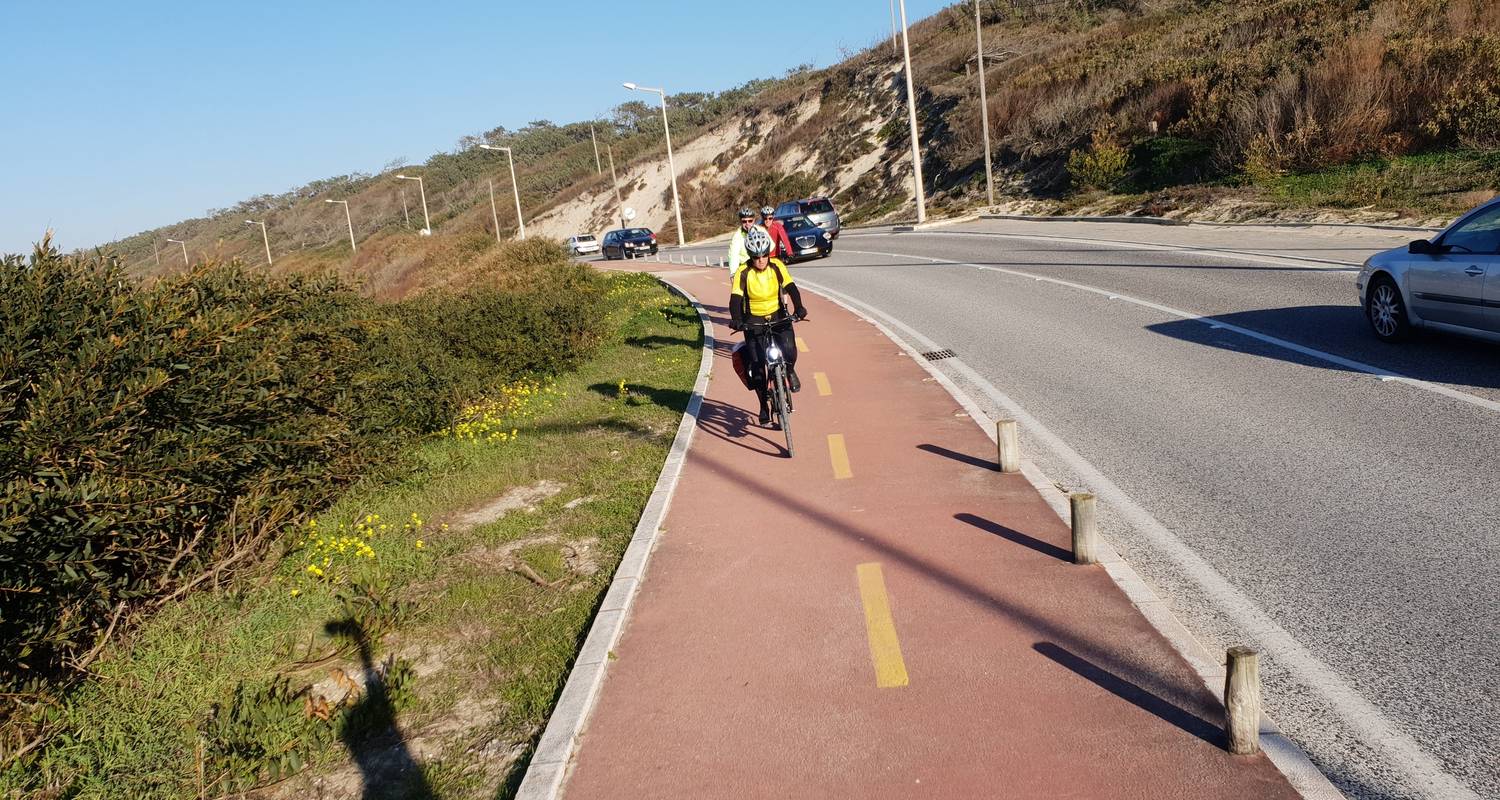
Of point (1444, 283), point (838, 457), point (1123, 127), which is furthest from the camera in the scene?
point (1123, 127)

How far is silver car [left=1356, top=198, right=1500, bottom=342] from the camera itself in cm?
852

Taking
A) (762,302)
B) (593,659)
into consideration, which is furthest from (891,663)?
(762,302)

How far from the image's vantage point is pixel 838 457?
807 cm

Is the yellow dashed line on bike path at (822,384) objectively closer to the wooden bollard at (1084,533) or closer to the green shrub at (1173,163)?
the wooden bollard at (1084,533)

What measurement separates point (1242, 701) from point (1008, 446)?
368 centimetres

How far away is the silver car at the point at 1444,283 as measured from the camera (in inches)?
335

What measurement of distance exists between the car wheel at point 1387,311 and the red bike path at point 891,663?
5497mm

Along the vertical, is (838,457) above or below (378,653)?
above

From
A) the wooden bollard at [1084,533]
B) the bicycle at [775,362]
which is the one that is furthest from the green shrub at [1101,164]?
the wooden bollard at [1084,533]

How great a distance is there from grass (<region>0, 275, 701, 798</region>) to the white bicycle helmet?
6.67ft

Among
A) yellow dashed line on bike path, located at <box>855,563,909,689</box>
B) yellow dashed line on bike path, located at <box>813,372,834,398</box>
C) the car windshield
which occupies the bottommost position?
yellow dashed line on bike path, located at <box>855,563,909,689</box>

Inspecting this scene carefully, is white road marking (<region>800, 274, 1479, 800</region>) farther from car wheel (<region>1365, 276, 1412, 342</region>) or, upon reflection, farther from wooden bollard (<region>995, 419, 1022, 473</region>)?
car wheel (<region>1365, 276, 1412, 342</region>)

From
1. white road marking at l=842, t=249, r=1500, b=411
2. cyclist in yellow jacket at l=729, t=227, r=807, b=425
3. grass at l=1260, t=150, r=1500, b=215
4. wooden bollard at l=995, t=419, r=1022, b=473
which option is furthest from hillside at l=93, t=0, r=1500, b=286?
white road marking at l=842, t=249, r=1500, b=411

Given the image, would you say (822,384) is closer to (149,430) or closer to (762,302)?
(762,302)
